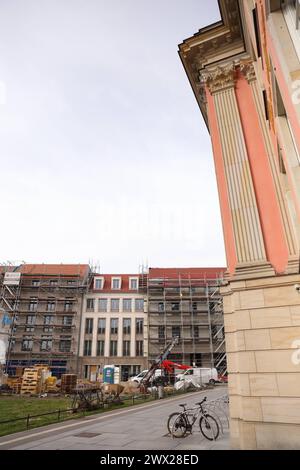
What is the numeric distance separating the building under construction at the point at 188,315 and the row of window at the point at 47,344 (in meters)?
14.2

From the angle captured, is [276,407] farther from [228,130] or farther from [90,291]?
[90,291]

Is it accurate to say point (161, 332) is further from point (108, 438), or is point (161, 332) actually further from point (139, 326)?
point (108, 438)

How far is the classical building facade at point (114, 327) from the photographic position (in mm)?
53625

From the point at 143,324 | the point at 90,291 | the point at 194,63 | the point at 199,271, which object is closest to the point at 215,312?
the point at 199,271

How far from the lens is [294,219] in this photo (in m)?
9.30

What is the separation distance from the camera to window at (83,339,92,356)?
179 feet

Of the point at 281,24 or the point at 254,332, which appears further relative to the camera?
the point at 254,332

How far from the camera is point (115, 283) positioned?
6150 cm

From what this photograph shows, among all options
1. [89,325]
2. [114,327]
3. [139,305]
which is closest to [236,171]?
[139,305]

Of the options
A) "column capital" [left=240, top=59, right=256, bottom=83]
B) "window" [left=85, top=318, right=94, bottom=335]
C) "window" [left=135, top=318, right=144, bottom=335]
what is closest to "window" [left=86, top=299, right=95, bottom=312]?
"window" [left=85, top=318, right=94, bottom=335]

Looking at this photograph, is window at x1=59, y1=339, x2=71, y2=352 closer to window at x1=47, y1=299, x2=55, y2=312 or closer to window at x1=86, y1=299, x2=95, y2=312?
window at x1=47, y1=299, x2=55, y2=312

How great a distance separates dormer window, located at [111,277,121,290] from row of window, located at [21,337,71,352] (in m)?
12.5

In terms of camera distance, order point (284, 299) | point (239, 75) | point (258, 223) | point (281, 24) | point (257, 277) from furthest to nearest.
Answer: point (239, 75)
point (258, 223)
point (257, 277)
point (284, 299)
point (281, 24)
